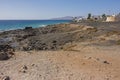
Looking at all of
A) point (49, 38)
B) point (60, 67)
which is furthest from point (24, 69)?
point (49, 38)

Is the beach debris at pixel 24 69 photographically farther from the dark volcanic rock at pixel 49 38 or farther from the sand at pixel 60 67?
the dark volcanic rock at pixel 49 38

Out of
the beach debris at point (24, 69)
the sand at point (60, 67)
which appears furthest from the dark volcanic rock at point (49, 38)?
the beach debris at point (24, 69)

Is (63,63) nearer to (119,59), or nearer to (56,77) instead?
(56,77)

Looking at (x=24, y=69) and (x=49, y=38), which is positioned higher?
(x=24, y=69)

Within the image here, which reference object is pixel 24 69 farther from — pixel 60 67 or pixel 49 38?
pixel 49 38

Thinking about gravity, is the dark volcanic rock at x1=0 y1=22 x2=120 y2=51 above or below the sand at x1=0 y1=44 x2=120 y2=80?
below

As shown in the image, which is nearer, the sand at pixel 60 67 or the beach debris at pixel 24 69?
the sand at pixel 60 67

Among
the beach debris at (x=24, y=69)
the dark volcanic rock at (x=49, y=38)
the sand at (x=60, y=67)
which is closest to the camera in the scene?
the sand at (x=60, y=67)

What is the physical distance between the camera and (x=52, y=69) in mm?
13633

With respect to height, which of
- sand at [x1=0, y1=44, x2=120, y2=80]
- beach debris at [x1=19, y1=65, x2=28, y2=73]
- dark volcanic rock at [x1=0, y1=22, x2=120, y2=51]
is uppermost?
beach debris at [x1=19, y1=65, x2=28, y2=73]

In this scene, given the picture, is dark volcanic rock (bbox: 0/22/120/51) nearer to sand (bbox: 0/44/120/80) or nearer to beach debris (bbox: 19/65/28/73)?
sand (bbox: 0/44/120/80)

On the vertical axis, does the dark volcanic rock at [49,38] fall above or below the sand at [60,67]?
below

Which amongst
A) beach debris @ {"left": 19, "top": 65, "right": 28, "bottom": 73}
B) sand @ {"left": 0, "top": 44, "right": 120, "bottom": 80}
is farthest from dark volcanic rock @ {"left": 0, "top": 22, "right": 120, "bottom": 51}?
beach debris @ {"left": 19, "top": 65, "right": 28, "bottom": 73}

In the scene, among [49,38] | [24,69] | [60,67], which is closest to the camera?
[24,69]
